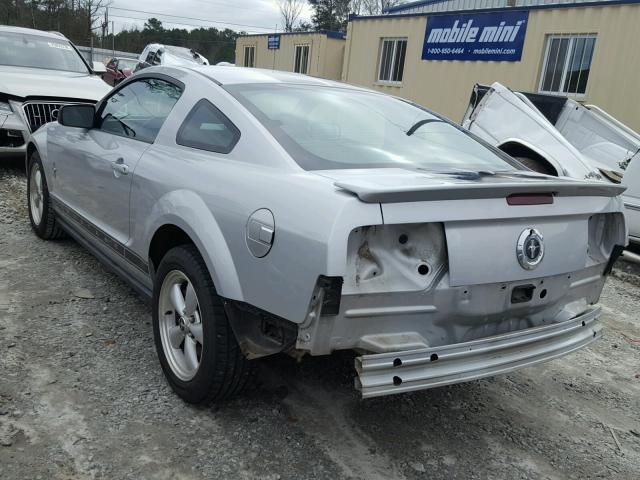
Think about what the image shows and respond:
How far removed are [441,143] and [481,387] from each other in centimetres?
140

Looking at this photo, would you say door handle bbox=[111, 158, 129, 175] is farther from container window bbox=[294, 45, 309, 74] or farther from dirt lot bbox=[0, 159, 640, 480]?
container window bbox=[294, 45, 309, 74]

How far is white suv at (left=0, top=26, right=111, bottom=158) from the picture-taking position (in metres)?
7.04

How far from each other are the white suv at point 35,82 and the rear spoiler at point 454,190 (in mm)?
6146

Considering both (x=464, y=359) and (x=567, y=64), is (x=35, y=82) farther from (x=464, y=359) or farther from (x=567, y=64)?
(x=567, y=64)

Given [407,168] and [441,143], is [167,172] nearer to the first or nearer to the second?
[407,168]

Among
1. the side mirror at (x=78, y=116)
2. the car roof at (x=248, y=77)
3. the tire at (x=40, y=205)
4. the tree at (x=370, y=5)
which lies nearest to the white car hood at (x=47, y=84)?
the tire at (x=40, y=205)

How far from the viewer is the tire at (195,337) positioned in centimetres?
255

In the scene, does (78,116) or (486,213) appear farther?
(78,116)

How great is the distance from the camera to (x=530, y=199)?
245cm

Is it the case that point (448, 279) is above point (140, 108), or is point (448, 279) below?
below

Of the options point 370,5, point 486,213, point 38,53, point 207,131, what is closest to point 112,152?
point 207,131

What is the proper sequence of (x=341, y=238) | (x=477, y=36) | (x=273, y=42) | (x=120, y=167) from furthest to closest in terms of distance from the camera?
(x=273, y=42) → (x=477, y=36) → (x=120, y=167) → (x=341, y=238)

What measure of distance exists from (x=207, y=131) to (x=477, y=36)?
486 inches

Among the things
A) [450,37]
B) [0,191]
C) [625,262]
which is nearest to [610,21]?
[450,37]
